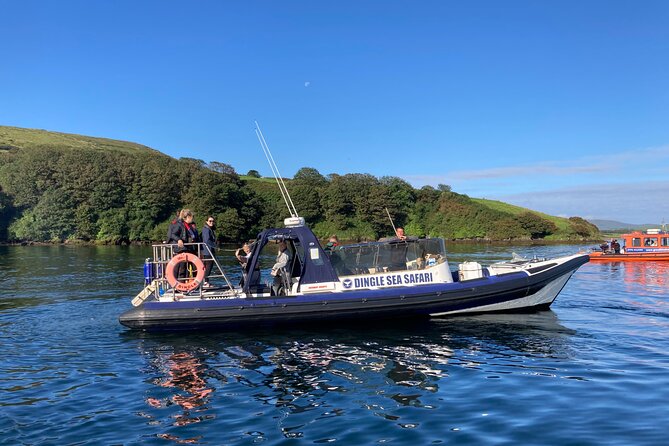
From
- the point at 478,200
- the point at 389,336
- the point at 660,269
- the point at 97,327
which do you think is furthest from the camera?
the point at 478,200

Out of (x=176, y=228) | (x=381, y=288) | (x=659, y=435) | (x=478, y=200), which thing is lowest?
(x=659, y=435)

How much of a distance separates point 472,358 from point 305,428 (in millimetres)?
4621

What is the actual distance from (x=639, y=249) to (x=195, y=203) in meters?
66.6

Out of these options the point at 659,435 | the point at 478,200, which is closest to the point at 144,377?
the point at 659,435

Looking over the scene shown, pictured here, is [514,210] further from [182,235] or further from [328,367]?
[328,367]

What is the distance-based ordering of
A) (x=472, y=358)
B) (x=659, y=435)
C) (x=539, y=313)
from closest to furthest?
1. (x=659, y=435)
2. (x=472, y=358)
3. (x=539, y=313)

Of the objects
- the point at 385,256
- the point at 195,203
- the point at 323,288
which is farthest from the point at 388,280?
the point at 195,203

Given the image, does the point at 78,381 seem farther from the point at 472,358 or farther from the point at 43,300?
the point at 43,300

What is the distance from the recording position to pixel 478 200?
114m

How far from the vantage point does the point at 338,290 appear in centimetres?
1309

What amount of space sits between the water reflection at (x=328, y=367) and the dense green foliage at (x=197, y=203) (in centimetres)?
6862

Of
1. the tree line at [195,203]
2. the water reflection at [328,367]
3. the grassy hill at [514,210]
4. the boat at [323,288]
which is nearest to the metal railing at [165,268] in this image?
the boat at [323,288]

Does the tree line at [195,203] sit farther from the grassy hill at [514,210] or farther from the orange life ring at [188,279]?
the orange life ring at [188,279]

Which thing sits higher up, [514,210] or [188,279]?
[514,210]
